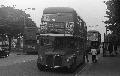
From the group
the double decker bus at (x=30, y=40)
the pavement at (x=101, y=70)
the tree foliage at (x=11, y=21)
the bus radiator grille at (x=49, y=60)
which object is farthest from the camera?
the tree foliage at (x=11, y=21)

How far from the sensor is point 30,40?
50312 mm

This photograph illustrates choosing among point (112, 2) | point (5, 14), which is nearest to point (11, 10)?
point (5, 14)

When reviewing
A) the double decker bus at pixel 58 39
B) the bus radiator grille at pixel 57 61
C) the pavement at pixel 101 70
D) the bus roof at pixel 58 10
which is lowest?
the pavement at pixel 101 70

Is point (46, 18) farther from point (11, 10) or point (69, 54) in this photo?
point (11, 10)

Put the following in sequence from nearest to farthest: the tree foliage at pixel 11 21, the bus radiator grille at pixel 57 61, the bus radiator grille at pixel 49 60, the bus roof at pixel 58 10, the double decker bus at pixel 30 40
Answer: the bus radiator grille at pixel 57 61 < the bus radiator grille at pixel 49 60 < the bus roof at pixel 58 10 < the double decker bus at pixel 30 40 < the tree foliage at pixel 11 21

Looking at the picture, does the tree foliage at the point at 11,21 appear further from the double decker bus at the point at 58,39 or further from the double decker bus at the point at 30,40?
the double decker bus at the point at 58,39

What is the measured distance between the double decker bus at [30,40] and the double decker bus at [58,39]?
27.0m

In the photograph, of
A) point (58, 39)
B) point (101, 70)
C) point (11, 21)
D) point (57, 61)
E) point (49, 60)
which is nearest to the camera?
point (57, 61)

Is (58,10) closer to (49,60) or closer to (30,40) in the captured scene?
(49,60)

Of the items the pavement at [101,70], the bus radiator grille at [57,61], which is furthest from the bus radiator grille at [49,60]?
the pavement at [101,70]

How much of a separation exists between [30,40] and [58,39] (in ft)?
98.9

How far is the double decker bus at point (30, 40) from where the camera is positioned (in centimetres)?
4928

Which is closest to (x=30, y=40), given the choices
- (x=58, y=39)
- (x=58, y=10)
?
(x=58, y=10)

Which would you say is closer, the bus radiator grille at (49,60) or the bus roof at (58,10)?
the bus radiator grille at (49,60)
